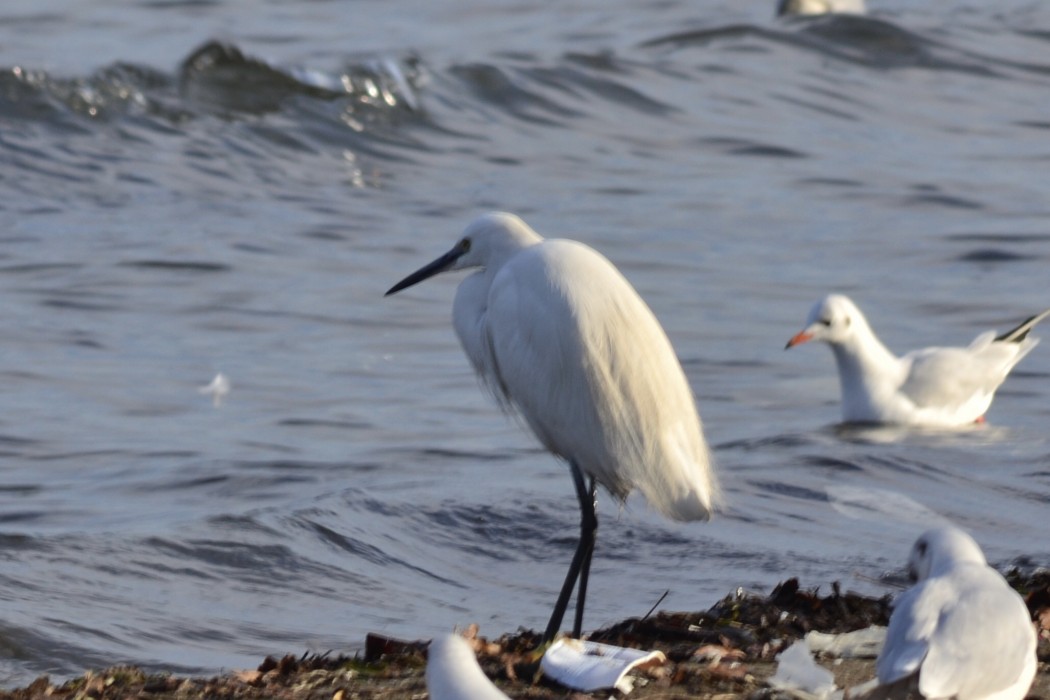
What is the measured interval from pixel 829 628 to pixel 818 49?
1422 cm

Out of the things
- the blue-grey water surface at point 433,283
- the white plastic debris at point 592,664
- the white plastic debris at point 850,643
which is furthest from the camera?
the blue-grey water surface at point 433,283

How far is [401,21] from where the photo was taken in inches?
770

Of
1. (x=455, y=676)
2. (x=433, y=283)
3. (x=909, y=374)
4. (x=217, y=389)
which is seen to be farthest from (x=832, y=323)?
(x=455, y=676)

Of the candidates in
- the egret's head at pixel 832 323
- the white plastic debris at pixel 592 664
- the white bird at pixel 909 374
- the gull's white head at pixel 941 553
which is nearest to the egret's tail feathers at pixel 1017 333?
the white bird at pixel 909 374

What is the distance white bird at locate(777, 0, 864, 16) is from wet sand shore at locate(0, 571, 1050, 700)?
15194 millimetres

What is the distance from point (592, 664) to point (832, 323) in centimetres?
514

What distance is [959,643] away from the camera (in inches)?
129

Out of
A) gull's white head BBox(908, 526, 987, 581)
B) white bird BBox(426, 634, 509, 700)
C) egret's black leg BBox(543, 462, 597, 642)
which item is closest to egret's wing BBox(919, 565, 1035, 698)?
gull's white head BBox(908, 526, 987, 581)

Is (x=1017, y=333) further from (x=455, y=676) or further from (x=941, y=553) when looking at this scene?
(x=455, y=676)

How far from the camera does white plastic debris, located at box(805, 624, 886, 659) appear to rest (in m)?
4.18

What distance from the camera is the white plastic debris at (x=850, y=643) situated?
4.18m

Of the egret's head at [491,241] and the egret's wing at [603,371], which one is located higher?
the egret's head at [491,241]

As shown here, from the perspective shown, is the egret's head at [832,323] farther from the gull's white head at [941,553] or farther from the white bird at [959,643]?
the white bird at [959,643]

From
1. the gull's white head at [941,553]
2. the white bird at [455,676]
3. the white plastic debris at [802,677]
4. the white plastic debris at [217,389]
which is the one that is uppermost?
the white bird at [455,676]
